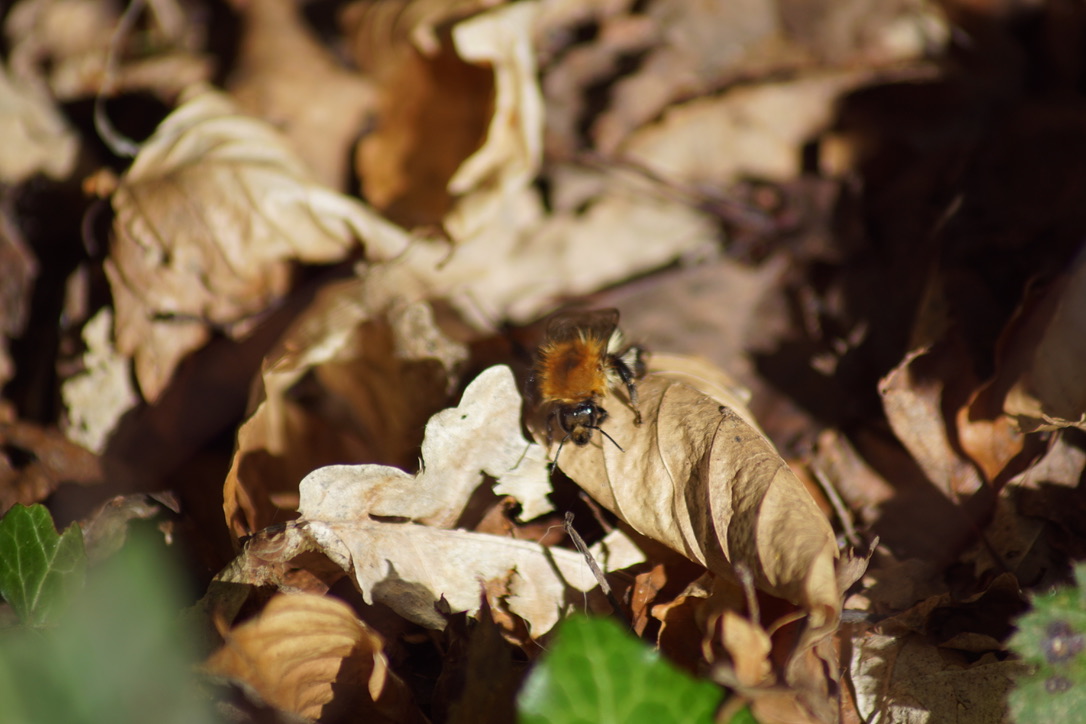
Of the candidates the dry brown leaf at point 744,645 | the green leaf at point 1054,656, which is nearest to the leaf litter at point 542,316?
the dry brown leaf at point 744,645

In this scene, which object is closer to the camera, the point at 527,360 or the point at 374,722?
the point at 374,722

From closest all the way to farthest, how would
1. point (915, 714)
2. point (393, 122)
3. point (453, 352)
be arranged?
point (915, 714) → point (453, 352) → point (393, 122)

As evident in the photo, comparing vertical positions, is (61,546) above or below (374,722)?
above

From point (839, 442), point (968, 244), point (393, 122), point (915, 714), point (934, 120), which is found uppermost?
point (393, 122)


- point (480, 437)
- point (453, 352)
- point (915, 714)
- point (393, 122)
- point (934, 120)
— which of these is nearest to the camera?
point (915, 714)

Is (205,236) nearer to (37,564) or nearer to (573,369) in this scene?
(37,564)

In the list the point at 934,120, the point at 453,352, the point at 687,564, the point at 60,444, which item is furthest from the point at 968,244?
the point at 60,444

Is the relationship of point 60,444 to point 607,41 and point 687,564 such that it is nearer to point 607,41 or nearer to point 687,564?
point 687,564
